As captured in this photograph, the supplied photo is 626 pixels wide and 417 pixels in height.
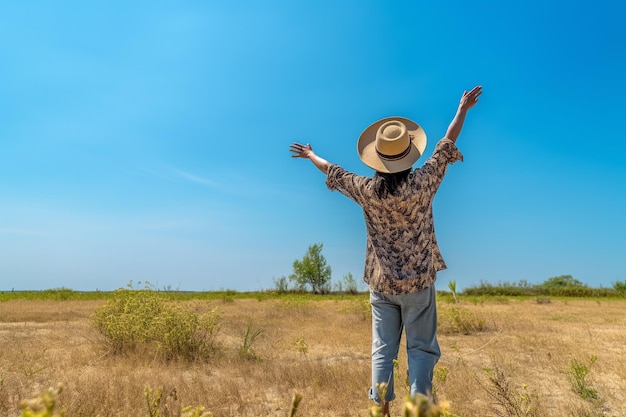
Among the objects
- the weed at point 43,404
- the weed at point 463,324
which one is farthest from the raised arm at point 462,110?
the weed at point 463,324

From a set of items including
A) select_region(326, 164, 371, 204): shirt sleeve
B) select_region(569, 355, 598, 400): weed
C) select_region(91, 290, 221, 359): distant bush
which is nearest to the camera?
select_region(326, 164, 371, 204): shirt sleeve

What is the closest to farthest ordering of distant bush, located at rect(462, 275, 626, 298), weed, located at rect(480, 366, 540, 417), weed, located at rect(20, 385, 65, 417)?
weed, located at rect(20, 385, 65, 417) < weed, located at rect(480, 366, 540, 417) < distant bush, located at rect(462, 275, 626, 298)

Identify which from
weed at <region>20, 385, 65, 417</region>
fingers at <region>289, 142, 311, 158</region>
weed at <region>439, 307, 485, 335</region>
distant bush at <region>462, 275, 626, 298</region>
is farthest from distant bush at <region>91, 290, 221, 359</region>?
distant bush at <region>462, 275, 626, 298</region>

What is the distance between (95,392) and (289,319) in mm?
7724

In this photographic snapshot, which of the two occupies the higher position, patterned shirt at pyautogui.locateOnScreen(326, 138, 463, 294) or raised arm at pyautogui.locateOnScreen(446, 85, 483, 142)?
raised arm at pyautogui.locateOnScreen(446, 85, 483, 142)

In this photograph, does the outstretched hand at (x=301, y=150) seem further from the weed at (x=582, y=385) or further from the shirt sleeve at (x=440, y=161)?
the weed at (x=582, y=385)

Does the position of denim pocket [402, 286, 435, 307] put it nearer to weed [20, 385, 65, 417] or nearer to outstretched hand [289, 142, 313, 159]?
outstretched hand [289, 142, 313, 159]

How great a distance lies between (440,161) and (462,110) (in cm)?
44

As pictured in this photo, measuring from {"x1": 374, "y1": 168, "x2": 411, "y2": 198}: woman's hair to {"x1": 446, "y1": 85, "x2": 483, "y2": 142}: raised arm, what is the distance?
16.7 inches

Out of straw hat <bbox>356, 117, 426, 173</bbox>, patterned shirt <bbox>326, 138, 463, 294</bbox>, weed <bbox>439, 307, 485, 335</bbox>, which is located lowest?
weed <bbox>439, 307, 485, 335</bbox>

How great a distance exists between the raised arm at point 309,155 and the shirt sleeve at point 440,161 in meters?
0.73

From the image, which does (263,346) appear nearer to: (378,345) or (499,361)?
(499,361)

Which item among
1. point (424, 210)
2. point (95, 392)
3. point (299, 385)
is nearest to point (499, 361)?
point (299, 385)

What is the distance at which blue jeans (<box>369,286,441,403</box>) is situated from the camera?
2.85m
